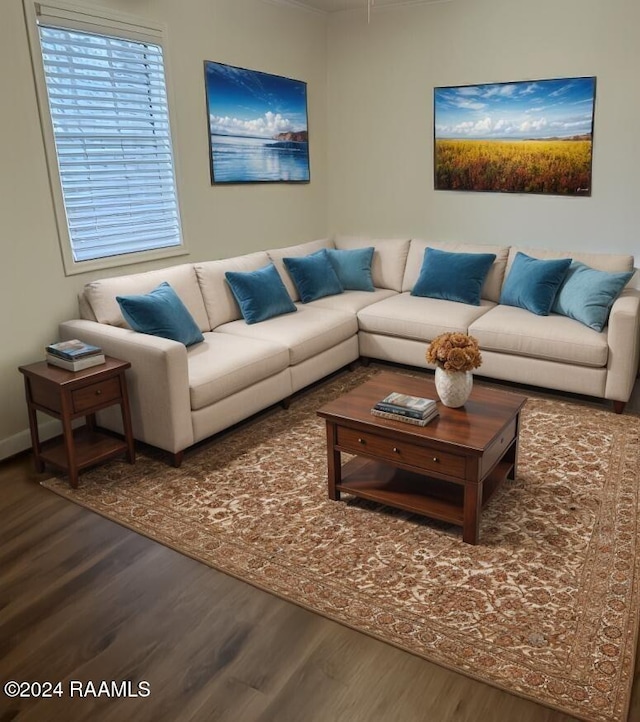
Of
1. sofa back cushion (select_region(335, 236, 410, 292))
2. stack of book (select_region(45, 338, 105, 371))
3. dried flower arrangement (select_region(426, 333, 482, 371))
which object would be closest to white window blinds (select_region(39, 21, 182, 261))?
stack of book (select_region(45, 338, 105, 371))

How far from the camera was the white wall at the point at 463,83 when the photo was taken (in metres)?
4.37

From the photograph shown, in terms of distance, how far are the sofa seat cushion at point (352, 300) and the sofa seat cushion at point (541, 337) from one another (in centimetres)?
88

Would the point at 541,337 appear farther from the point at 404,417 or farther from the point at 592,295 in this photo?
the point at 404,417

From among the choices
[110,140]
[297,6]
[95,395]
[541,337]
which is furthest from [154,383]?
[297,6]

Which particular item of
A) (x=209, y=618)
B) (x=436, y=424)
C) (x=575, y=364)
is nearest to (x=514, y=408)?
(x=436, y=424)

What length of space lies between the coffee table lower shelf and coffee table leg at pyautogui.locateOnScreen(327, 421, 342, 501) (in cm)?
3

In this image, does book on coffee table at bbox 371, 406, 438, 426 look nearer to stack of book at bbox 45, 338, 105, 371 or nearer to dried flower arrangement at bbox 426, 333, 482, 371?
dried flower arrangement at bbox 426, 333, 482, 371

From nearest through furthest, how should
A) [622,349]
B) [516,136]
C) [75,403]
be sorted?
[75,403], [622,349], [516,136]

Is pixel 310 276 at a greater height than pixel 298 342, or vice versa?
pixel 310 276

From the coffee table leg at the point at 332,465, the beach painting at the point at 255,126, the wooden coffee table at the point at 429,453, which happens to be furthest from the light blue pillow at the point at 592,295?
the beach painting at the point at 255,126

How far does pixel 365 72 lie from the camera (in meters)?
5.32

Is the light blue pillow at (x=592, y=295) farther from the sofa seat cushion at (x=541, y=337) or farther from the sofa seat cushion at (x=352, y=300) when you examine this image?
the sofa seat cushion at (x=352, y=300)

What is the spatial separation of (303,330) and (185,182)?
129 cm

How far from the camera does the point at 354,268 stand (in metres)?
5.06
